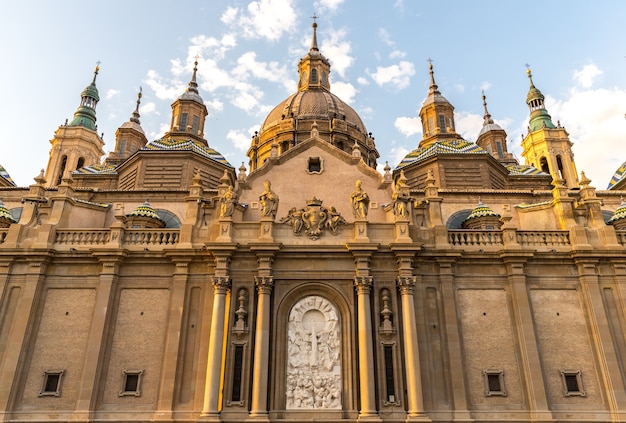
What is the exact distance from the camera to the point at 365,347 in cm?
2041

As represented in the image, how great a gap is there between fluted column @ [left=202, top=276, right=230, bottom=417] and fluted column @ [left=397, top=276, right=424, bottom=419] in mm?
7907

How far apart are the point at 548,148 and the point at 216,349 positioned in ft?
151

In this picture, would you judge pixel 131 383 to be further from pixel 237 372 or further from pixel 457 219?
pixel 457 219

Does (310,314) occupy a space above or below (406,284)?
below

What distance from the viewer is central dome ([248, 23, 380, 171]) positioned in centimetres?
4434

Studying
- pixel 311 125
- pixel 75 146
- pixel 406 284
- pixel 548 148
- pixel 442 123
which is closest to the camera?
pixel 406 284

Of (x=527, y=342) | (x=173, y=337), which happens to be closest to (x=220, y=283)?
(x=173, y=337)

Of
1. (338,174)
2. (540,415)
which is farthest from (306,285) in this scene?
(540,415)

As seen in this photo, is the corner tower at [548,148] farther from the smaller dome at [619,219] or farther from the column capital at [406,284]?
the column capital at [406,284]

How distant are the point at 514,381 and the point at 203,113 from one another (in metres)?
36.8

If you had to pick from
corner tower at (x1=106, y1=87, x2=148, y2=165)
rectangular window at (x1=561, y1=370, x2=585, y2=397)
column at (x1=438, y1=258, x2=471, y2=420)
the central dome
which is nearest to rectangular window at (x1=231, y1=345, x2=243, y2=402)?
column at (x1=438, y1=258, x2=471, y2=420)

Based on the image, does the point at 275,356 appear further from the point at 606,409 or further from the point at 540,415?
the point at 606,409

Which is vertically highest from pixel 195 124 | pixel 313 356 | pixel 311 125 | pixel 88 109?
pixel 88 109

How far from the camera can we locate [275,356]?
2086 cm
